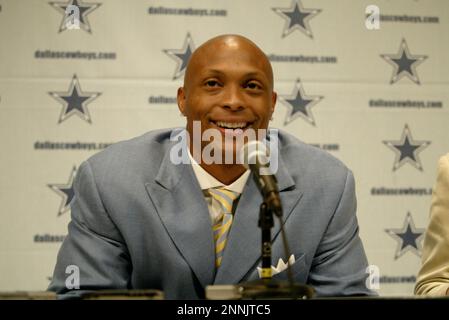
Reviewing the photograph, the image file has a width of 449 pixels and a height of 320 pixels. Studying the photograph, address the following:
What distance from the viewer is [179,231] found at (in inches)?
87.6

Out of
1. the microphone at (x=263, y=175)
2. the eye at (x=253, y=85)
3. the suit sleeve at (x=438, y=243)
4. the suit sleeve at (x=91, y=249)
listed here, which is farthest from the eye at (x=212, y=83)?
the suit sleeve at (x=438, y=243)

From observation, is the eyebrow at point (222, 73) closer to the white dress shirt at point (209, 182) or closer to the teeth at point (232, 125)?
the teeth at point (232, 125)

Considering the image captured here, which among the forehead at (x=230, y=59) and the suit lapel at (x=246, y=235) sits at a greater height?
the forehead at (x=230, y=59)

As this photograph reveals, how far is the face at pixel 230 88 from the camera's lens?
7.69ft

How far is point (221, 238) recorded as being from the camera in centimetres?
228

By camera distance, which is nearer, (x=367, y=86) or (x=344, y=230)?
(x=344, y=230)

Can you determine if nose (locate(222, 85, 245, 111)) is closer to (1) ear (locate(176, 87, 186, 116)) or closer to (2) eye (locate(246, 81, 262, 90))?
(2) eye (locate(246, 81, 262, 90))

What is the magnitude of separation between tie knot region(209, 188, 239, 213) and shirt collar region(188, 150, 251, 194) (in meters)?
0.02

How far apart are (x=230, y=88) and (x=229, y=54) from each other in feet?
0.40

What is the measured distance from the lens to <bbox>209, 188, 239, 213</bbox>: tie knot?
234 cm

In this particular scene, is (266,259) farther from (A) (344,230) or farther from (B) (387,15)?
(B) (387,15)

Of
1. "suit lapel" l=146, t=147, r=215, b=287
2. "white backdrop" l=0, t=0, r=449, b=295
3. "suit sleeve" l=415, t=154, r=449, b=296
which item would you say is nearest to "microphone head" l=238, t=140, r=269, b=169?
"suit lapel" l=146, t=147, r=215, b=287
